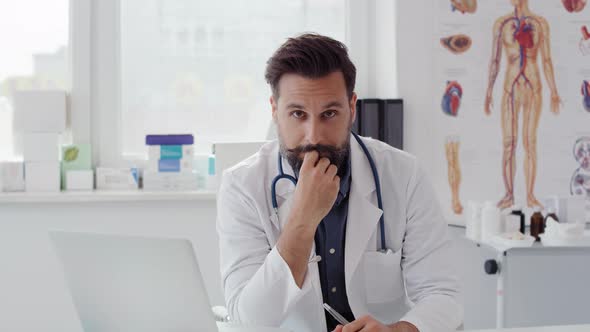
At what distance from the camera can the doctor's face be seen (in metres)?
1.60

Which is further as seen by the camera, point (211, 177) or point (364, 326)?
point (211, 177)

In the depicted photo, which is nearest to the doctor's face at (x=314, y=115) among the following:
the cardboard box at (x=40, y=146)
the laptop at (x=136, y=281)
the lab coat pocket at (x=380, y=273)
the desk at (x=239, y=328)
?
the lab coat pocket at (x=380, y=273)

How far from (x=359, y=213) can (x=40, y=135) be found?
5.71 feet

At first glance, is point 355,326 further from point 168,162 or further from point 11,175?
point 11,175

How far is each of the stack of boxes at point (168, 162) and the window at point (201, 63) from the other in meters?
0.17

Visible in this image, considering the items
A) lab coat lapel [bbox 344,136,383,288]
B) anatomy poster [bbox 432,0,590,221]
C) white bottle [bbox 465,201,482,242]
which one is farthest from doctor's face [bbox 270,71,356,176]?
anatomy poster [bbox 432,0,590,221]

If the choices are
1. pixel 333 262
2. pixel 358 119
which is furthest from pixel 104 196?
pixel 333 262

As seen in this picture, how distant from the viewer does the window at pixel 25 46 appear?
121 inches

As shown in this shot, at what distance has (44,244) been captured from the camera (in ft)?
9.68

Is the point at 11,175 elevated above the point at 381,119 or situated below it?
below

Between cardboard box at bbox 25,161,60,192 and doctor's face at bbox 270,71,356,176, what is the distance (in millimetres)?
1604

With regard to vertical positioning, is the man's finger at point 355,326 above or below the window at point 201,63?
below

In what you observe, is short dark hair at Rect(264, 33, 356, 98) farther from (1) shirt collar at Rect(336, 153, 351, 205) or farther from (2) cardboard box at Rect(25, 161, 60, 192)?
(2) cardboard box at Rect(25, 161, 60, 192)

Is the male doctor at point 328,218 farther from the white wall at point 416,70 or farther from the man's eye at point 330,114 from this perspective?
the white wall at point 416,70
